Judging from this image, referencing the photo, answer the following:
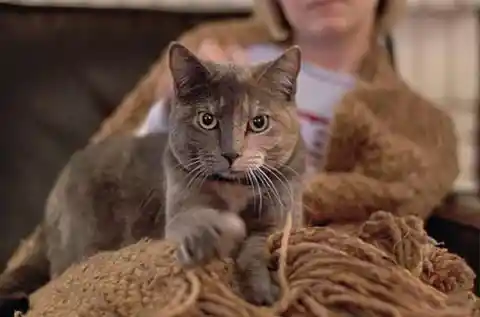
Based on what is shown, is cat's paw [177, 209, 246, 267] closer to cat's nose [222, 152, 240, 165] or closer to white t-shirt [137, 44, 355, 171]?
cat's nose [222, 152, 240, 165]

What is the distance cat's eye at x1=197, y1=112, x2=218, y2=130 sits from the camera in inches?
35.5

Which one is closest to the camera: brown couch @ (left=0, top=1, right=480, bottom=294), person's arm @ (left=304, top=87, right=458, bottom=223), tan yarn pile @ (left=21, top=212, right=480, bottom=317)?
tan yarn pile @ (left=21, top=212, right=480, bottom=317)

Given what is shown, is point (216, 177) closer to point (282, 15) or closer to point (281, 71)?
point (281, 71)

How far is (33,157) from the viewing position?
4.66 feet

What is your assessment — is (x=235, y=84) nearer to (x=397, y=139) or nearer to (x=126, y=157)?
(x=126, y=157)

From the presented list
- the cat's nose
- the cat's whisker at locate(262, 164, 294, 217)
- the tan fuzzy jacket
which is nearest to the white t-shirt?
the tan fuzzy jacket

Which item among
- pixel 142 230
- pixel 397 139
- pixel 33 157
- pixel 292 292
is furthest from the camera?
pixel 33 157

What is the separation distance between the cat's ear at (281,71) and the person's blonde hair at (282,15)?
0.52 metres

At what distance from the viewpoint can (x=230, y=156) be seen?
2.90 feet

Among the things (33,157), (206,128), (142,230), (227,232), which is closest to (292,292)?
(227,232)

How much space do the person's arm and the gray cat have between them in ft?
0.73

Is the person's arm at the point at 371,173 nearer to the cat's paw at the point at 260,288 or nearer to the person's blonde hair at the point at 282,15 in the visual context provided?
the person's blonde hair at the point at 282,15

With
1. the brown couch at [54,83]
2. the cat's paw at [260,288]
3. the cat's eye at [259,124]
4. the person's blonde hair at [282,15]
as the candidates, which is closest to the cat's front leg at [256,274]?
the cat's paw at [260,288]

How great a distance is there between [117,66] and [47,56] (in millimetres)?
128
